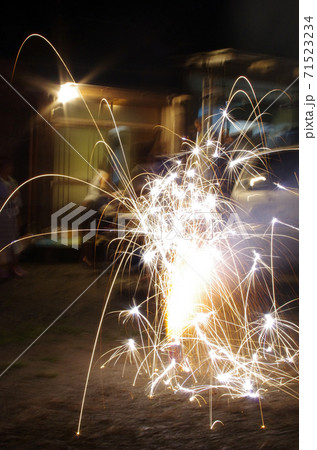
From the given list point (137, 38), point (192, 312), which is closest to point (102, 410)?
point (192, 312)

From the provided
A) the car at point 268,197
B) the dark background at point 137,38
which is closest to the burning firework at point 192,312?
the car at point 268,197

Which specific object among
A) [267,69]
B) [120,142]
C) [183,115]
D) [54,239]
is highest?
[267,69]

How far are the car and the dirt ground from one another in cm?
267

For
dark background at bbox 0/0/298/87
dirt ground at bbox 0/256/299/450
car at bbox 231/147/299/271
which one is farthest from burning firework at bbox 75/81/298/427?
dark background at bbox 0/0/298/87

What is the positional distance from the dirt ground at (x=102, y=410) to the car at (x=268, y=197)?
2.67 metres

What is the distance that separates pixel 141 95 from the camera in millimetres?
9164

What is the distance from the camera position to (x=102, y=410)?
255cm

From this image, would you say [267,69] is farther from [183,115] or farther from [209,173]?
[209,173]

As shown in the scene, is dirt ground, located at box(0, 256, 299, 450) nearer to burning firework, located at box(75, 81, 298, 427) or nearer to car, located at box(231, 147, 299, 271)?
burning firework, located at box(75, 81, 298, 427)

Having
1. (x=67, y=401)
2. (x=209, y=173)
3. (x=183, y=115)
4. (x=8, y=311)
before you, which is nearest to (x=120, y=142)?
(x=183, y=115)

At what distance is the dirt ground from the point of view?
7.30ft

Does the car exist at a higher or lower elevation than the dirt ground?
higher

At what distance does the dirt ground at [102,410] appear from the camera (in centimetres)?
223

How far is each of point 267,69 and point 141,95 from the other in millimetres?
2264
